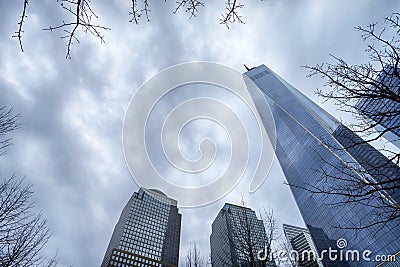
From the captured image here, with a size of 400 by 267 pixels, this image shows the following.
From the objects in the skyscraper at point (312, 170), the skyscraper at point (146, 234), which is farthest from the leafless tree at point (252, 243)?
the skyscraper at point (146, 234)

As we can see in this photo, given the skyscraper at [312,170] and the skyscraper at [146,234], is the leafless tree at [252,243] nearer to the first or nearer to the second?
the skyscraper at [312,170]

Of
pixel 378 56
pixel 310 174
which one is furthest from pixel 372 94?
pixel 310 174

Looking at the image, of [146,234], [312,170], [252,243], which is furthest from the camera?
[146,234]

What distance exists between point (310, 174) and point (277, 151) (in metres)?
31.6

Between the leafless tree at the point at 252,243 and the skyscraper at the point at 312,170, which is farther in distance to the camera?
the skyscraper at the point at 312,170

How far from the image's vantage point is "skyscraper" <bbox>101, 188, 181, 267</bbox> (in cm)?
9894

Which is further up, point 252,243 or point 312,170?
point 312,170

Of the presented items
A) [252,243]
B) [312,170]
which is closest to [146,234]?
[312,170]

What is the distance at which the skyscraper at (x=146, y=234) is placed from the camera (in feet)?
325

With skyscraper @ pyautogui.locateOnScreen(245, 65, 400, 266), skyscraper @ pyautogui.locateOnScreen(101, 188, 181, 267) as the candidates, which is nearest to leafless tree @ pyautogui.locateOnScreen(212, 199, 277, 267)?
skyscraper @ pyautogui.locateOnScreen(245, 65, 400, 266)

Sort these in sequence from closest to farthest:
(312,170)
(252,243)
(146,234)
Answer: (252,243) → (312,170) → (146,234)

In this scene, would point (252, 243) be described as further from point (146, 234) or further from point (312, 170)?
point (146, 234)

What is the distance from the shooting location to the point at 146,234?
→ 123312mm

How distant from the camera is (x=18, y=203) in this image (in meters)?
7.23
